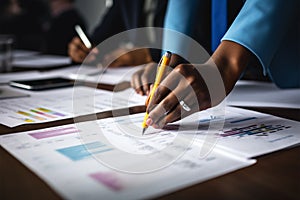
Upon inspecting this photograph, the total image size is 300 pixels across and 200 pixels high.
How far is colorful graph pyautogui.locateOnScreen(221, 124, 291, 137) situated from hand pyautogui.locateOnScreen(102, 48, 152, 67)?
2.40 ft

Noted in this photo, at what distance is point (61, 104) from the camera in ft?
2.02

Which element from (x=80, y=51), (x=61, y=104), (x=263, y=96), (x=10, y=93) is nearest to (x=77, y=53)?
(x=80, y=51)

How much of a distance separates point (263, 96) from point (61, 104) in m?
0.37

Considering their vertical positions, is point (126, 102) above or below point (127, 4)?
below

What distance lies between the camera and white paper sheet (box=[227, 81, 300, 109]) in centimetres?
58

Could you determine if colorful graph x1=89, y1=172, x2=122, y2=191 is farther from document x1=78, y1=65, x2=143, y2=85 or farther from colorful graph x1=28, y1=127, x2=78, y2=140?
document x1=78, y1=65, x2=143, y2=85

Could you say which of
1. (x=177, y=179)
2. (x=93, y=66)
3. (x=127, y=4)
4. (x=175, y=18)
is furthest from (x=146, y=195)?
(x=127, y=4)

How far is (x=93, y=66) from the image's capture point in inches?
43.3

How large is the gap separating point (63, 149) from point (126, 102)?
259mm

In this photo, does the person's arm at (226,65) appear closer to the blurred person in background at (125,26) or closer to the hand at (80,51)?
the blurred person in background at (125,26)

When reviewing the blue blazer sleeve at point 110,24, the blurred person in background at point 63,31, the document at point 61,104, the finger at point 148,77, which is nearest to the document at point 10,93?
the document at point 61,104

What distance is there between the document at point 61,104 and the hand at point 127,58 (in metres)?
0.39

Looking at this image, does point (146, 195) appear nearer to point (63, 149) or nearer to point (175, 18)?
point (63, 149)

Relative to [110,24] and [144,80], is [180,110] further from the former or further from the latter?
[110,24]
